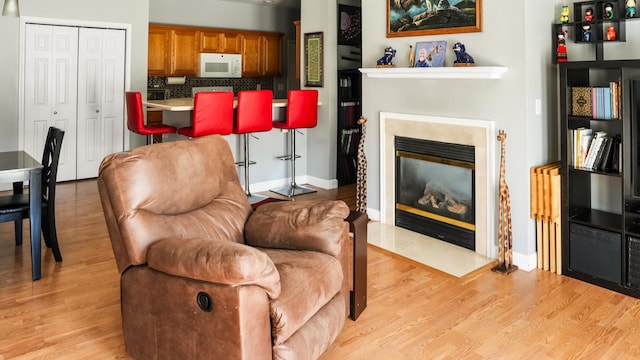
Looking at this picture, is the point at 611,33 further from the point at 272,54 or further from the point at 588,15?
the point at 272,54

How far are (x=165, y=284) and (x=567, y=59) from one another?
2.99 metres

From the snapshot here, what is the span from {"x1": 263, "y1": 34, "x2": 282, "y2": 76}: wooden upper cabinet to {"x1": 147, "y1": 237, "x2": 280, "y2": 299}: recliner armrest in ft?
23.1

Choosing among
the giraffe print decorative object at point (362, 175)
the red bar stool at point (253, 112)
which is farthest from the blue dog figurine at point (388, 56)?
the red bar stool at point (253, 112)

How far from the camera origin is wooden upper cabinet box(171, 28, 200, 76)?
304 inches

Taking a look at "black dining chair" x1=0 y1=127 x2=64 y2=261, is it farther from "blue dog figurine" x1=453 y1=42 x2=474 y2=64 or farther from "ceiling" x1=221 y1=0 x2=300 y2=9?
"ceiling" x1=221 y1=0 x2=300 y2=9

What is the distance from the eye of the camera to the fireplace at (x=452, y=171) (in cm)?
369

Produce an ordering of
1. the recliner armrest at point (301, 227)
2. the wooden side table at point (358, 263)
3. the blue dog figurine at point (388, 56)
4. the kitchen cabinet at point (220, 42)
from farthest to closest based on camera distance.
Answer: the kitchen cabinet at point (220, 42)
the blue dog figurine at point (388, 56)
the wooden side table at point (358, 263)
the recliner armrest at point (301, 227)

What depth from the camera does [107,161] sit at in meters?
2.20

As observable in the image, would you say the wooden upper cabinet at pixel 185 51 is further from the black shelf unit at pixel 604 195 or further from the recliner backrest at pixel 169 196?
the black shelf unit at pixel 604 195

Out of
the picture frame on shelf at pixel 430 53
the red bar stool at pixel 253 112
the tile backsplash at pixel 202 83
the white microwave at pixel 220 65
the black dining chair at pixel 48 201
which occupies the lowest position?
the black dining chair at pixel 48 201

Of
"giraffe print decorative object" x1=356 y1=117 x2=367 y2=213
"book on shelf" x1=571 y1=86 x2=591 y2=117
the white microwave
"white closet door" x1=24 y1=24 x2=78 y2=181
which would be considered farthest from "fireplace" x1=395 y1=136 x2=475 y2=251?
the white microwave

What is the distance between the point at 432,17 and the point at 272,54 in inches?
205

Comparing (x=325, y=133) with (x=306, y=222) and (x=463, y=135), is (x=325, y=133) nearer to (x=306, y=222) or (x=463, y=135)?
(x=463, y=135)

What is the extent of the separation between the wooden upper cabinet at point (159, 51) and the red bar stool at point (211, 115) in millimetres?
3049
